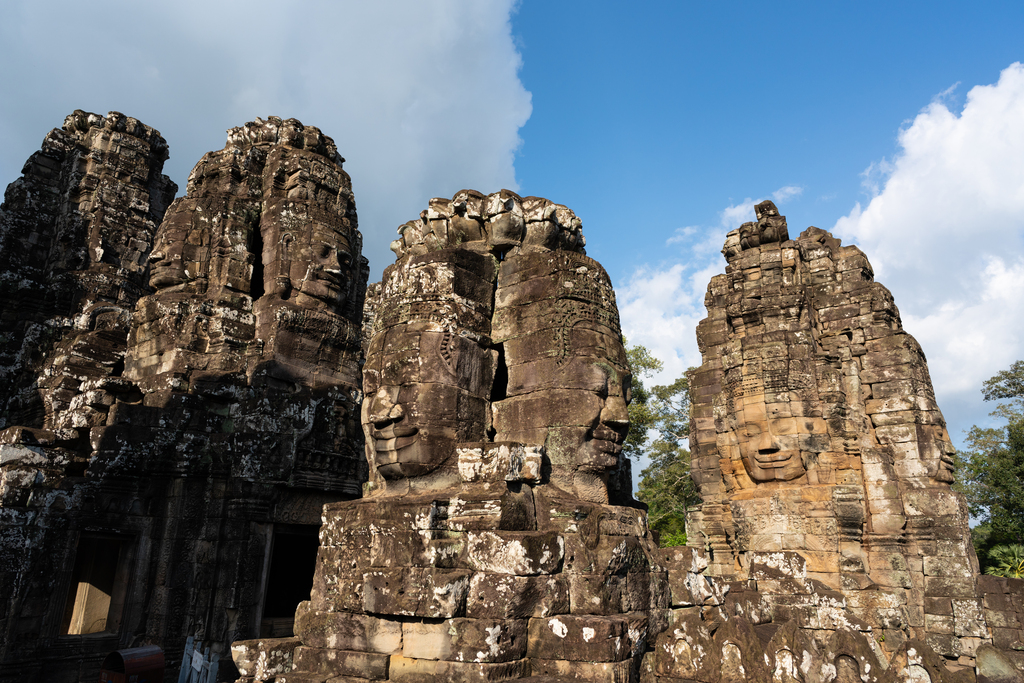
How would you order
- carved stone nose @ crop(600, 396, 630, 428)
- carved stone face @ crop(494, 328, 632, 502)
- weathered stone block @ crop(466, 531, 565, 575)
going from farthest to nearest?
carved stone nose @ crop(600, 396, 630, 428), carved stone face @ crop(494, 328, 632, 502), weathered stone block @ crop(466, 531, 565, 575)

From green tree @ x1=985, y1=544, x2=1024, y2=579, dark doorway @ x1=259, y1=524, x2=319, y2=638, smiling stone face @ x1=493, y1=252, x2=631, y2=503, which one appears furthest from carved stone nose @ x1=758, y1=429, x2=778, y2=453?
green tree @ x1=985, y1=544, x2=1024, y2=579

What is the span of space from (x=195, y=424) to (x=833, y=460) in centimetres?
946

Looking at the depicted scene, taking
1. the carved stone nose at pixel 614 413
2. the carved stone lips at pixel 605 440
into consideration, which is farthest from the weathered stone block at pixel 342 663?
the carved stone nose at pixel 614 413

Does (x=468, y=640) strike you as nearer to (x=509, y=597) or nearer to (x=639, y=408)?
(x=509, y=597)

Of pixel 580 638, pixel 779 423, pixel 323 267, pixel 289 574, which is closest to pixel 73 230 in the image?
pixel 323 267

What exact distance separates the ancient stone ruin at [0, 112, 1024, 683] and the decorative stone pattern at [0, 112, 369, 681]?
4 cm

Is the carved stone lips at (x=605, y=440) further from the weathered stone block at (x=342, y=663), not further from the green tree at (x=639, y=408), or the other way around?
the green tree at (x=639, y=408)

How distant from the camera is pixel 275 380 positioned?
10031 mm

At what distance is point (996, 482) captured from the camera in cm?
2522

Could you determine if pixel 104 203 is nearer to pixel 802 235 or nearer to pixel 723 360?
pixel 723 360

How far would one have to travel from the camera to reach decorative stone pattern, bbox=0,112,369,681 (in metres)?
8.19

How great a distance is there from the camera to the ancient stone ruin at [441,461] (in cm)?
432

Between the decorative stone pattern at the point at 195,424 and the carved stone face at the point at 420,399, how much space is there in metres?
5.23

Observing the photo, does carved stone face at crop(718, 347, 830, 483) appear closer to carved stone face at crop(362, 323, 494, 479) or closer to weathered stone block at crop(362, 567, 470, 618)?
carved stone face at crop(362, 323, 494, 479)
